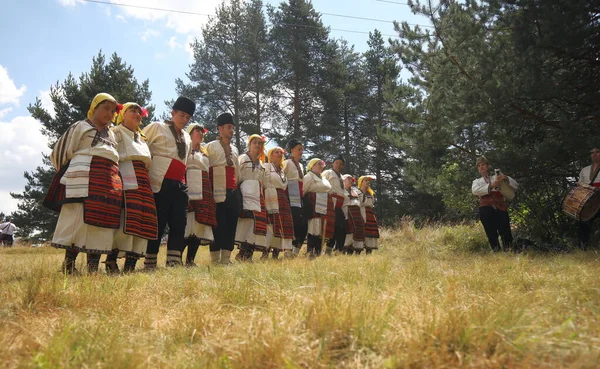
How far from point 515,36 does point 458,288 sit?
450cm

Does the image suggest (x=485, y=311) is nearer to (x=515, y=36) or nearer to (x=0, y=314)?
(x=0, y=314)

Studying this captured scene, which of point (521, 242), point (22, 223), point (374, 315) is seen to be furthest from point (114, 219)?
point (22, 223)

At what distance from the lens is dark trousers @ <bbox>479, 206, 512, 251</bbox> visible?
6.57m

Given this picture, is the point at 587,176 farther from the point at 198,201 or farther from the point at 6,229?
the point at 6,229

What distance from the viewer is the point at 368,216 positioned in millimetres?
9219

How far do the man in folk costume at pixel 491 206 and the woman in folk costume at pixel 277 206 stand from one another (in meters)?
2.91

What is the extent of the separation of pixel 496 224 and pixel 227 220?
4.12m

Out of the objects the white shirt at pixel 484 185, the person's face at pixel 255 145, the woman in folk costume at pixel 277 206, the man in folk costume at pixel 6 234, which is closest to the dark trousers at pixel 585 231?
the white shirt at pixel 484 185

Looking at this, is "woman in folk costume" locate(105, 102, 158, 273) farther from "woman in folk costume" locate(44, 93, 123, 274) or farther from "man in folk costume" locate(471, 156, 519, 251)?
"man in folk costume" locate(471, 156, 519, 251)

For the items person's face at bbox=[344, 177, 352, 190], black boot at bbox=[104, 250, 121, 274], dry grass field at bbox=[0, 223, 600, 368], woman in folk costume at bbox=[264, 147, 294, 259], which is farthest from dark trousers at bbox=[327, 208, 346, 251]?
dry grass field at bbox=[0, 223, 600, 368]

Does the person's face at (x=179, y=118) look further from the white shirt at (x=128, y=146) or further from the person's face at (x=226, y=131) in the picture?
the person's face at (x=226, y=131)

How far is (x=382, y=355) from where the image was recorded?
1.46 m

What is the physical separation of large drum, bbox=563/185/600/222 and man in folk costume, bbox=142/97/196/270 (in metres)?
5.04

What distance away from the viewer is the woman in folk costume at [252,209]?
20.0 ft
